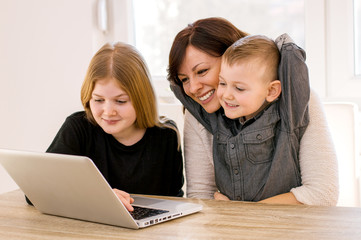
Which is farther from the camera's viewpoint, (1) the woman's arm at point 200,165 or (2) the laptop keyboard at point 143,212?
(1) the woman's arm at point 200,165

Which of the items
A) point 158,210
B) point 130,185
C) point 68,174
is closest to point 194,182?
point 130,185

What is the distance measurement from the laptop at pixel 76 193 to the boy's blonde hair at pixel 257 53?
442 mm

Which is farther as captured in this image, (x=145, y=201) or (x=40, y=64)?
(x=40, y=64)

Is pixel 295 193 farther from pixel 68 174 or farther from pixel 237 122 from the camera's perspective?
pixel 68 174

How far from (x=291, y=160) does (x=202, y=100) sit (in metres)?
0.33

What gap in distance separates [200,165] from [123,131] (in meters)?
0.29

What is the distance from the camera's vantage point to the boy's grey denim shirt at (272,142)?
1.30 m

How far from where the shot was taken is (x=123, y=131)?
162cm

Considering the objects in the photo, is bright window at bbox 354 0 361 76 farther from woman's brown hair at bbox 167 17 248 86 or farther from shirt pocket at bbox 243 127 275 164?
shirt pocket at bbox 243 127 275 164

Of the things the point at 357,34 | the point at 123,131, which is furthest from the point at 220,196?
the point at 357,34

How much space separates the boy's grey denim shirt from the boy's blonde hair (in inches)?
1.0

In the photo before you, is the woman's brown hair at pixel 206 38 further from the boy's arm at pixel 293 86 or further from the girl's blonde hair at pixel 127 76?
the boy's arm at pixel 293 86

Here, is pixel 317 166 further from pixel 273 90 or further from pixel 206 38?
pixel 206 38

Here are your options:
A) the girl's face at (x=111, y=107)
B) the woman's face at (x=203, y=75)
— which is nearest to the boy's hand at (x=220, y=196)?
the woman's face at (x=203, y=75)
